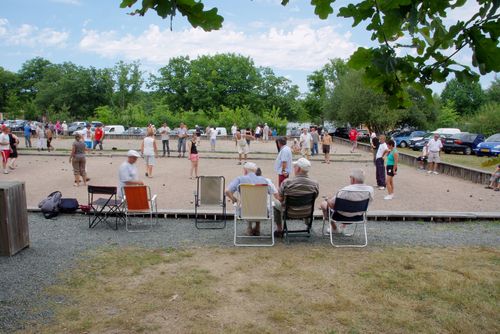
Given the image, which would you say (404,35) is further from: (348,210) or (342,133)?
(342,133)

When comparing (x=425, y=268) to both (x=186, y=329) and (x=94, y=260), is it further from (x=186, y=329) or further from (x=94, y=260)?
(x=94, y=260)

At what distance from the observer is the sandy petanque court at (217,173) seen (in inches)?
438

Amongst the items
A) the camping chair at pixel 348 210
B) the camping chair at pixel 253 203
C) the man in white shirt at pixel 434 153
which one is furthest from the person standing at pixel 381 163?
the camping chair at pixel 253 203

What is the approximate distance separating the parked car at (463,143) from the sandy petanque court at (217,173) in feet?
29.6

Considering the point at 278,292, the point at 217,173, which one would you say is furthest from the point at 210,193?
the point at 217,173

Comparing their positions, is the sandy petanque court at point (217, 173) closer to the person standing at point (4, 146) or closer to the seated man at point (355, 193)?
the person standing at point (4, 146)

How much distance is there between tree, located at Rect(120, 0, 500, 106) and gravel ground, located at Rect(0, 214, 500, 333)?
3.31 meters

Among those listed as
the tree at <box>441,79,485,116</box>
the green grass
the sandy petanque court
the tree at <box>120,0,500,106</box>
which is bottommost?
the sandy petanque court

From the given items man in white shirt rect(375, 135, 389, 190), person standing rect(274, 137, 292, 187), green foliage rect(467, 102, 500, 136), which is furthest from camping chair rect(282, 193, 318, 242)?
green foliage rect(467, 102, 500, 136)

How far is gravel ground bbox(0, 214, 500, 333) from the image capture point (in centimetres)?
496

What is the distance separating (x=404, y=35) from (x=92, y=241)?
5520 mm

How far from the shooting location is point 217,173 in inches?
654

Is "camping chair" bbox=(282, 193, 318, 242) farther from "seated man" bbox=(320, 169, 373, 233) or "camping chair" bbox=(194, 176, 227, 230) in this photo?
"camping chair" bbox=(194, 176, 227, 230)

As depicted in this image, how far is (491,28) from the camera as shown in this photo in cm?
299
